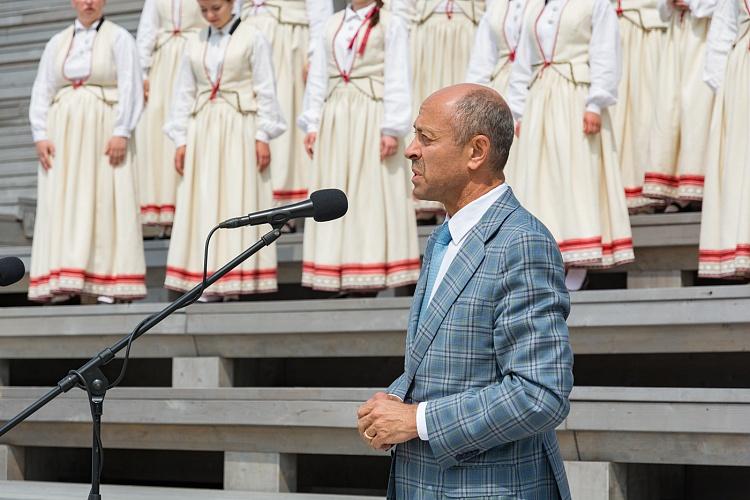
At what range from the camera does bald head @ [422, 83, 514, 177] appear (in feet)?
7.72

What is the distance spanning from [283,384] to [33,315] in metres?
1.06

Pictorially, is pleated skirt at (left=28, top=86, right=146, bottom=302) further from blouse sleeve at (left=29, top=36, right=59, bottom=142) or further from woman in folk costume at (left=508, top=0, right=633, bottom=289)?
woman in folk costume at (left=508, top=0, right=633, bottom=289)

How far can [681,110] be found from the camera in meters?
5.58

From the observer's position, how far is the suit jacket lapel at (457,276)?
91.4 inches

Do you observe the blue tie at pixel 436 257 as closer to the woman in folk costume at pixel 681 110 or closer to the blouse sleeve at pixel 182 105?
the woman in folk costume at pixel 681 110

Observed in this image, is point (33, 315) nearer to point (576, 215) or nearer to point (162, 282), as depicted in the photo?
point (162, 282)

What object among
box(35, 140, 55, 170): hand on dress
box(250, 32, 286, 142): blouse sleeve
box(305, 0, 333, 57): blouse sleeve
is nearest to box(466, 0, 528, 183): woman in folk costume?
box(250, 32, 286, 142): blouse sleeve

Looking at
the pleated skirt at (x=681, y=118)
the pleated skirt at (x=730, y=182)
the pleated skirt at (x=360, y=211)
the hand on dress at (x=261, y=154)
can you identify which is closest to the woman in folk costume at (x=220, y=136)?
the hand on dress at (x=261, y=154)

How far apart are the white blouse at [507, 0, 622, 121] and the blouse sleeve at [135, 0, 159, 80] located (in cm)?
252

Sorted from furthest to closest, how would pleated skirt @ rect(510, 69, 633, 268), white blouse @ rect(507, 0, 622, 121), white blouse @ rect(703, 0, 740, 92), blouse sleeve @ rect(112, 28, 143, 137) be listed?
blouse sleeve @ rect(112, 28, 143, 137), white blouse @ rect(507, 0, 622, 121), pleated skirt @ rect(510, 69, 633, 268), white blouse @ rect(703, 0, 740, 92)

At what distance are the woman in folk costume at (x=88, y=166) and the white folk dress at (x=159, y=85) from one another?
0.84 metres

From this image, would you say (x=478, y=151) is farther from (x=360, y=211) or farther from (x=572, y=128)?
(x=360, y=211)

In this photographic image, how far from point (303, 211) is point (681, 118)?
3.20 meters

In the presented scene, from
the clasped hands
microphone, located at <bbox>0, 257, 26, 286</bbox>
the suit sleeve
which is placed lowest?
the clasped hands
